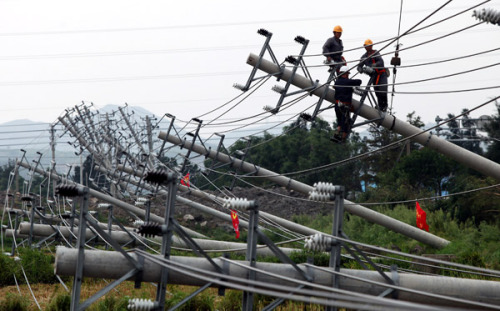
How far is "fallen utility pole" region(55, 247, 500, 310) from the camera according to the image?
364 inches

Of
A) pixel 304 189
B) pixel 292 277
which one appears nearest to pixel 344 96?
pixel 304 189

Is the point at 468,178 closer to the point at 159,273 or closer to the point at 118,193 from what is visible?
the point at 118,193

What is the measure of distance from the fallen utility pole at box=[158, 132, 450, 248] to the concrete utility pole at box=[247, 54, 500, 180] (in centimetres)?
333

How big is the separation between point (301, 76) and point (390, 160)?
101ft

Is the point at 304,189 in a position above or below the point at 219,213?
above

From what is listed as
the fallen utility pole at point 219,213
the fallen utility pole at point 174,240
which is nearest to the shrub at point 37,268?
the fallen utility pole at point 174,240

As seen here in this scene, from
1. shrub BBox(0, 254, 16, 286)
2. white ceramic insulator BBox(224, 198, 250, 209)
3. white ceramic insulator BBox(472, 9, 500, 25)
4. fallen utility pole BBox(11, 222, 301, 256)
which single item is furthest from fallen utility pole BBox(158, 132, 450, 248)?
white ceramic insulator BBox(472, 9, 500, 25)

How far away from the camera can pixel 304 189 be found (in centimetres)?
1930

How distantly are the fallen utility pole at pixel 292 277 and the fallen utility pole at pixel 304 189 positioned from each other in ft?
26.4

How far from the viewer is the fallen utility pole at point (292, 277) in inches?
364

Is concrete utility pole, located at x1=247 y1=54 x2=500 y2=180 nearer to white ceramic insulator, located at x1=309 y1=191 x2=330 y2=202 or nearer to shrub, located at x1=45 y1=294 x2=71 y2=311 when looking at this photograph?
white ceramic insulator, located at x1=309 y1=191 x2=330 y2=202

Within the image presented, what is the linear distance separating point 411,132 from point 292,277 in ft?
19.3

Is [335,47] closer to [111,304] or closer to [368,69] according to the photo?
[368,69]

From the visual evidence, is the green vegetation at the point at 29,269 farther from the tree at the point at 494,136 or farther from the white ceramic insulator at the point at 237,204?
the tree at the point at 494,136
